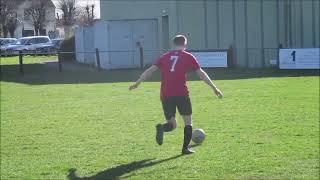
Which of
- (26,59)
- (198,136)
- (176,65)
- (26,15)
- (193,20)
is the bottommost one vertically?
(26,59)

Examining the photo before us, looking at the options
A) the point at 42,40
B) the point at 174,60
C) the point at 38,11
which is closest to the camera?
the point at 174,60

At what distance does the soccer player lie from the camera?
911cm

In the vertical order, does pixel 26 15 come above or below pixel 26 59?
above

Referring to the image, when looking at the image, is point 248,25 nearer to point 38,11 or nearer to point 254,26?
point 254,26

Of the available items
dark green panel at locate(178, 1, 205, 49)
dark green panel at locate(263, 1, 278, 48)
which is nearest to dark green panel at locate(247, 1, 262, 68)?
dark green panel at locate(263, 1, 278, 48)

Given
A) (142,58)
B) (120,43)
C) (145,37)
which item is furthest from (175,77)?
(145,37)

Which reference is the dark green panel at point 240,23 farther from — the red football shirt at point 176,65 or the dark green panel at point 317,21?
the red football shirt at point 176,65

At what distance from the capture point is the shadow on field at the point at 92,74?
28656mm

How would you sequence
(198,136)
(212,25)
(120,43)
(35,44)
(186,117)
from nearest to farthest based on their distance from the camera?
1. (186,117)
2. (198,136)
3. (212,25)
4. (120,43)
5. (35,44)

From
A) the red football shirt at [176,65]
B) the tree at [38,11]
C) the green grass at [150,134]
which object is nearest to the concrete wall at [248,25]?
the tree at [38,11]

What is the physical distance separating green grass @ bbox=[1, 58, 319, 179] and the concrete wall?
10763 millimetres

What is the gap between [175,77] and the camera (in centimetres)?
923

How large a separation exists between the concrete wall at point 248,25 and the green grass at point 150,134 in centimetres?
1076

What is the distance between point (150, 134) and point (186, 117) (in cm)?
289
